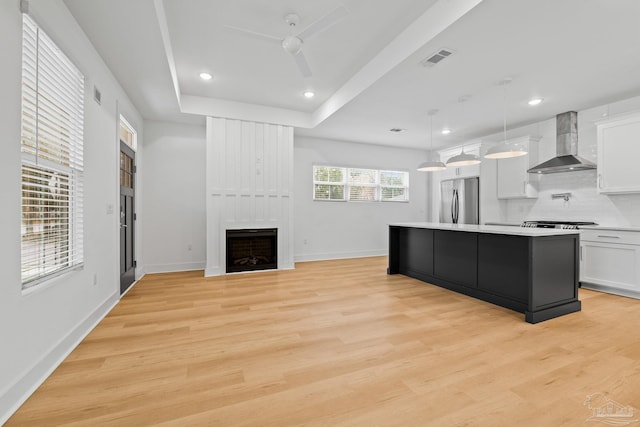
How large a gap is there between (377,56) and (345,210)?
12.8 feet

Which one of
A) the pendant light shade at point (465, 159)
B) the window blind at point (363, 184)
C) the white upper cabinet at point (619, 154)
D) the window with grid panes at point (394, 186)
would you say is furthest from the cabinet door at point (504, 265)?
the window with grid panes at point (394, 186)

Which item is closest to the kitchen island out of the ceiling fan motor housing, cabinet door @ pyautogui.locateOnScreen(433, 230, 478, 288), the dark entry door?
cabinet door @ pyautogui.locateOnScreen(433, 230, 478, 288)

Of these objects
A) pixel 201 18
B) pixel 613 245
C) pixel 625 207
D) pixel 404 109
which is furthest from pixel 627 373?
pixel 201 18

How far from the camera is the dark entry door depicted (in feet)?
13.2

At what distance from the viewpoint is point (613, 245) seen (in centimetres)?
396

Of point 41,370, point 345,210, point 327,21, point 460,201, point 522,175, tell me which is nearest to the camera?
point 41,370

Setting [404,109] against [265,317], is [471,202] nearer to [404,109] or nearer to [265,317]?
[404,109]

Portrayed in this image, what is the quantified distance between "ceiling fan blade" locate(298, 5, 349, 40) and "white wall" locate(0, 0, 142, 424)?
80.0 inches

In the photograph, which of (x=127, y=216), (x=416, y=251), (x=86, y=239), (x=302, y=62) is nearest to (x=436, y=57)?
(x=302, y=62)

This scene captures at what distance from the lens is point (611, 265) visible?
13.0ft

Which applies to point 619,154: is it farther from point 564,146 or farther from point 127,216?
point 127,216

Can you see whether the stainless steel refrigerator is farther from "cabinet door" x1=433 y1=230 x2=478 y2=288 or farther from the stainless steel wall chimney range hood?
"cabinet door" x1=433 y1=230 x2=478 y2=288

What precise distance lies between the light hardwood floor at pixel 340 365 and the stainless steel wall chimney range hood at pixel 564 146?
2.22 metres

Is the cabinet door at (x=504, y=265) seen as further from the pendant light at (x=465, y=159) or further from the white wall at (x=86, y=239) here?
the white wall at (x=86, y=239)
